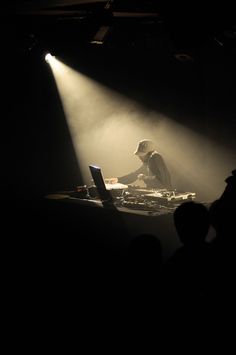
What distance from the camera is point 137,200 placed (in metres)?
4.97

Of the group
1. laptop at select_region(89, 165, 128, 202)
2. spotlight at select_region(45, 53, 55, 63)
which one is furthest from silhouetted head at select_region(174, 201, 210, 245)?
spotlight at select_region(45, 53, 55, 63)

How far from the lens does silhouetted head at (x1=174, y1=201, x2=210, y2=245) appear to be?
208 cm

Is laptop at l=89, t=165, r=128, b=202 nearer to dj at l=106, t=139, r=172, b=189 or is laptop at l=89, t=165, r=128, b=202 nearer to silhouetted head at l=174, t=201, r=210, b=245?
dj at l=106, t=139, r=172, b=189

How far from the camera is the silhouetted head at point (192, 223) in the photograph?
2.08 meters

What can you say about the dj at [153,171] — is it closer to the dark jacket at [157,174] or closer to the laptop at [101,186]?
the dark jacket at [157,174]

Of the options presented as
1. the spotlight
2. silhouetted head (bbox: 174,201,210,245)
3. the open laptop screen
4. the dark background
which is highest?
the spotlight

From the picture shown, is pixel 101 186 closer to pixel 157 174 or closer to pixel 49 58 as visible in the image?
pixel 157 174

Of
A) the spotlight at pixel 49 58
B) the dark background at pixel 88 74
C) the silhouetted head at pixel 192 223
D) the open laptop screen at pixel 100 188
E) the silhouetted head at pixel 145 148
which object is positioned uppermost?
the spotlight at pixel 49 58

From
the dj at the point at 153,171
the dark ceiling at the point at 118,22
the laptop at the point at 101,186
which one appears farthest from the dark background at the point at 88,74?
the laptop at the point at 101,186

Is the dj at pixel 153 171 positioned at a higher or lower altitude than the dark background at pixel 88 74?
lower

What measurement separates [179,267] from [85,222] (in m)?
3.62

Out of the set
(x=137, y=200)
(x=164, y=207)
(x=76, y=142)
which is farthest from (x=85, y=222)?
(x=76, y=142)

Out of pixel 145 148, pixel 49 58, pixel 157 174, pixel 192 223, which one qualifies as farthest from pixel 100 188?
pixel 49 58

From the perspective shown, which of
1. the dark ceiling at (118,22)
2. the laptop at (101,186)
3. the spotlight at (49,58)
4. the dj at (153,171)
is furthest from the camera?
the spotlight at (49,58)
